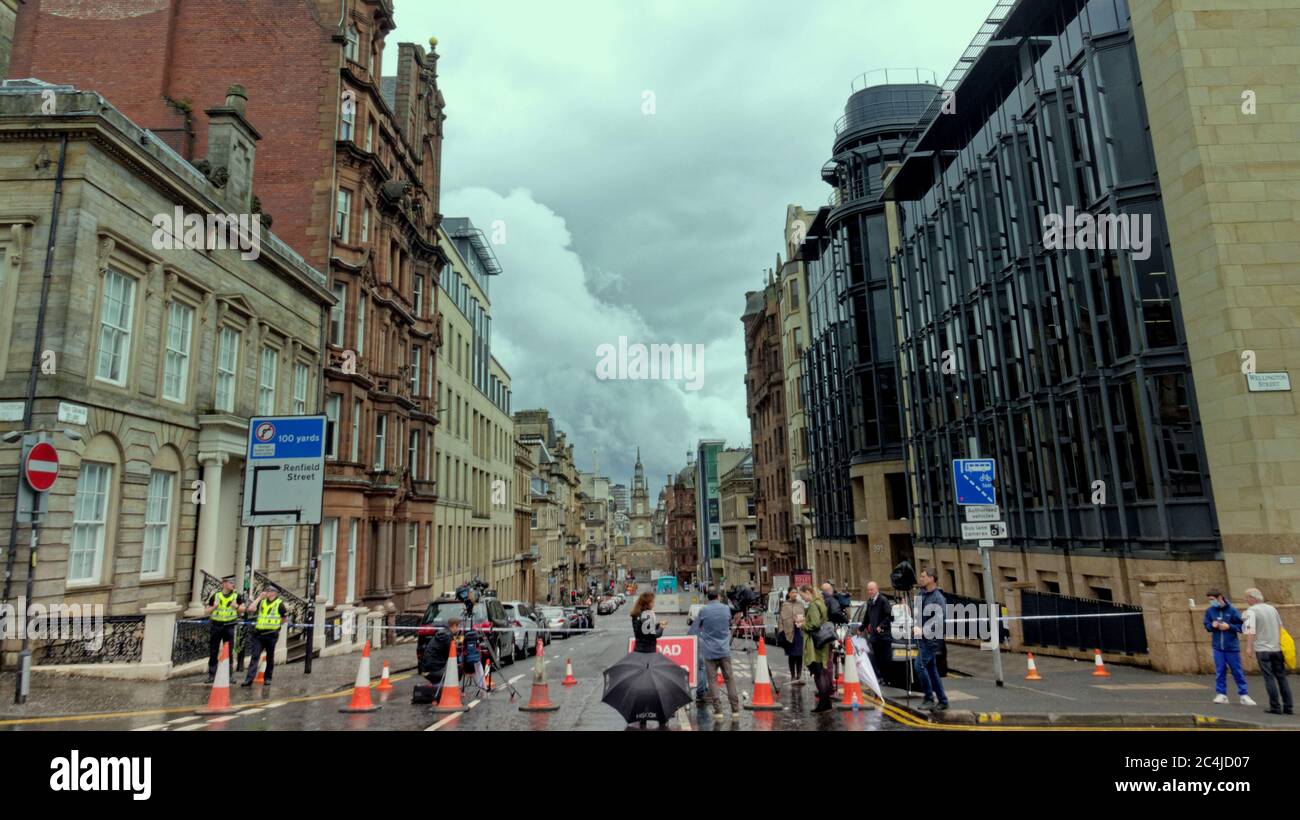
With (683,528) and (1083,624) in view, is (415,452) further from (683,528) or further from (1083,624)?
(683,528)

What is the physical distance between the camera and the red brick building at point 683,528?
157 meters

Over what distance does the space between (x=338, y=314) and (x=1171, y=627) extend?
27917 mm

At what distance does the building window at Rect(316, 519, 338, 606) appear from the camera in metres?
25.5

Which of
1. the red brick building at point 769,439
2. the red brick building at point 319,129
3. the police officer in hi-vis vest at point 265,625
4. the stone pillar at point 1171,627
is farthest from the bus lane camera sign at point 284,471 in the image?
the red brick building at point 769,439

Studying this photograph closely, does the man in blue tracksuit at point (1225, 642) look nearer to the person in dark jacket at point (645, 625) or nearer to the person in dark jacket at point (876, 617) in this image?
the person in dark jacket at point (876, 617)

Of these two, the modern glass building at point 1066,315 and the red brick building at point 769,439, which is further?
the red brick building at point 769,439

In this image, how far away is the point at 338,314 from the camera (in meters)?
28.1

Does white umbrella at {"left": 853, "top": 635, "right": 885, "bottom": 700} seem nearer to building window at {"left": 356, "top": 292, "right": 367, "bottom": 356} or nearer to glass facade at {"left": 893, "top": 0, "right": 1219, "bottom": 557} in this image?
glass facade at {"left": 893, "top": 0, "right": 1219, "bottom": 557}

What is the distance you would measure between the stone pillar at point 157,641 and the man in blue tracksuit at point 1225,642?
1845 cm

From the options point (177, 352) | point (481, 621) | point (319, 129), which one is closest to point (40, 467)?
point (177, 352)

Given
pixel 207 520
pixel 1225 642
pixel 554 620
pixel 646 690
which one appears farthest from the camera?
pixel 554 620

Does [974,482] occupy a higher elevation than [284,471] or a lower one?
lower

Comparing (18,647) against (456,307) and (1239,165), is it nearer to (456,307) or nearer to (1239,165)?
(1239,165)
